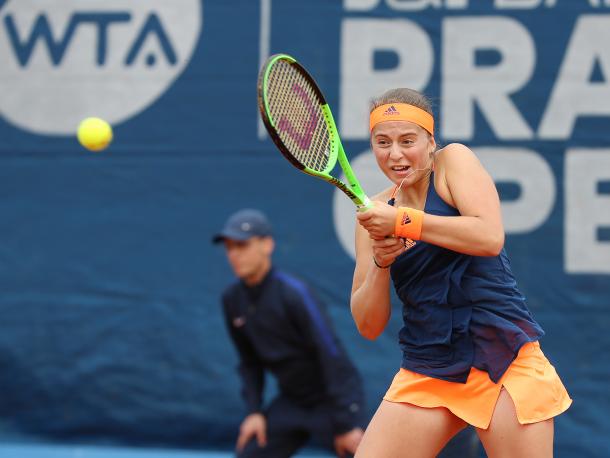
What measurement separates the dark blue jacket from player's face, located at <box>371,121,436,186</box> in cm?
165

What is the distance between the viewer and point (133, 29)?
5371 millimetres

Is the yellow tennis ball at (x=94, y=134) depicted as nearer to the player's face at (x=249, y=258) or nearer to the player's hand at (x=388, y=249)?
the player's face at (x=249, y=258)

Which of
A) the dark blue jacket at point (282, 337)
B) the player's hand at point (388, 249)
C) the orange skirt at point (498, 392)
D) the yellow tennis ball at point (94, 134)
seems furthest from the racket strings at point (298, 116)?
→ the yellow tennis ball at point (94, 134)

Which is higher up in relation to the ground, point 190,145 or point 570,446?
point 190,145

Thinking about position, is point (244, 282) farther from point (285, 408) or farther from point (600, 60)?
point (600, 60)

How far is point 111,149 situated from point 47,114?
0.38 meters

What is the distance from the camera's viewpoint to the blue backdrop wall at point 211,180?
496cm

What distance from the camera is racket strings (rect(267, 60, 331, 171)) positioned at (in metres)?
2.60

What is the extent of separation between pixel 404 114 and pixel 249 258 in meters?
1.87

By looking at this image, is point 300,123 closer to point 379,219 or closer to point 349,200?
point 379,219

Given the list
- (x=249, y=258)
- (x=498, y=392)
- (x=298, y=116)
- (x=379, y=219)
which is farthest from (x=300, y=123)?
(x=249, y=258)

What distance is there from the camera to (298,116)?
8.92ft

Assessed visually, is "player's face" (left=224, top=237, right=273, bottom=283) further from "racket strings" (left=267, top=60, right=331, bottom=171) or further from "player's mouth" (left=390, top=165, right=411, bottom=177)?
"player's mouth" (left=390, top=165, right=411, bottom=177)

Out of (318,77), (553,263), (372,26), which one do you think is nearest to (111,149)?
(318,77)
